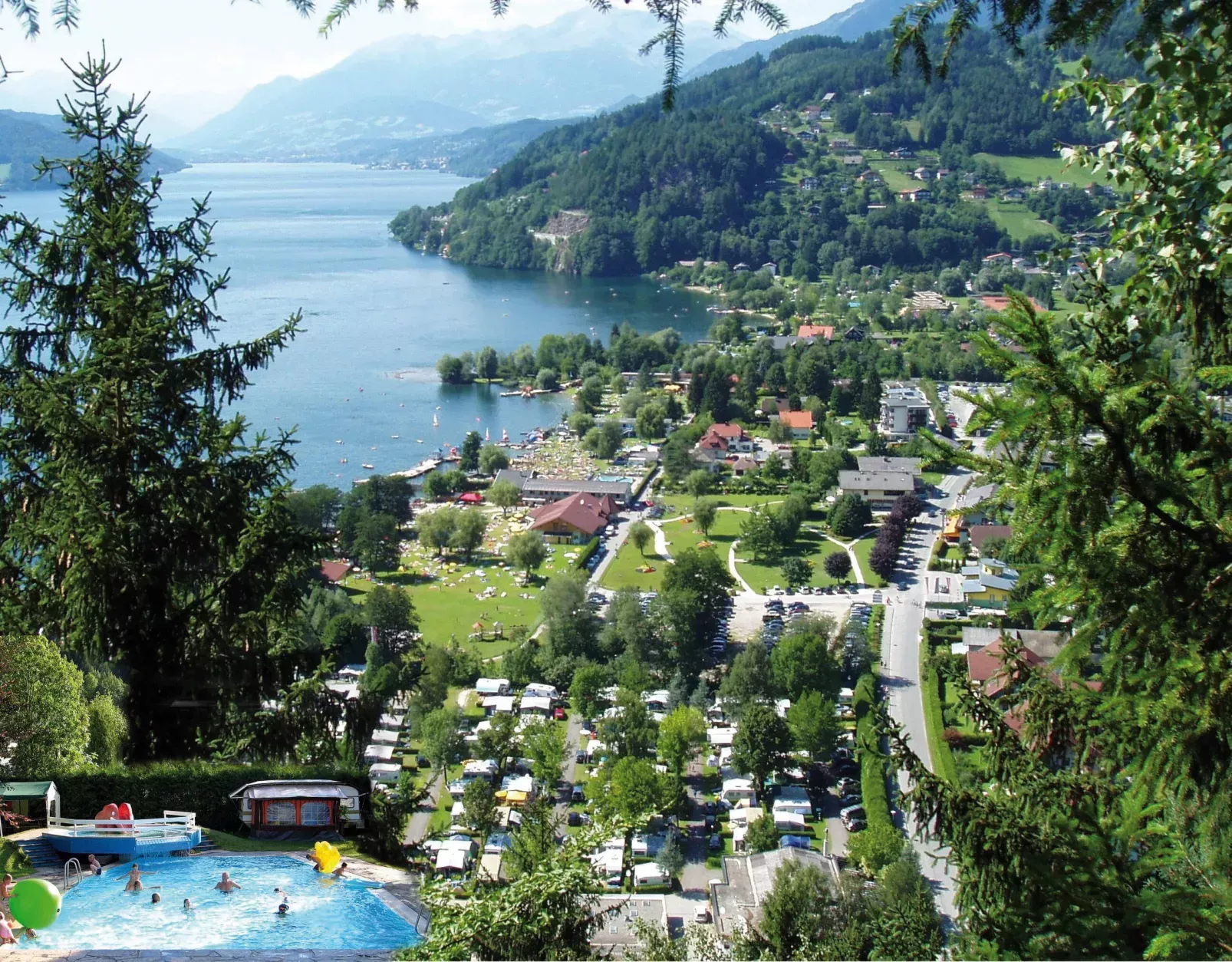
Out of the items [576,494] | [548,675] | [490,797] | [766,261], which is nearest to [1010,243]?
[766,261]

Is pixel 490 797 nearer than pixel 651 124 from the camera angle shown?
Yes

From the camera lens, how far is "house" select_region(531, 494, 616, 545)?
14.6 m

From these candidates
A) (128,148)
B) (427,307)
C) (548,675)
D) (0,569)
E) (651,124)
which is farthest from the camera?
(651,124)

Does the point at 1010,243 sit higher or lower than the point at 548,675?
higher

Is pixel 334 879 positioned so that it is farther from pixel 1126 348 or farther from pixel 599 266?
pixel 599 266

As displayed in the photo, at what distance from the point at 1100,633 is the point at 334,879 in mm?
1052

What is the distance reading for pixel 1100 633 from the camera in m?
1.44

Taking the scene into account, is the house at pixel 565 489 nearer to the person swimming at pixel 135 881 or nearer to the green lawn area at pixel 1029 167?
the person swimming at pixel 135 881

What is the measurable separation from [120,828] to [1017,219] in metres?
43.0

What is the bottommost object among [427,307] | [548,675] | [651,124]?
[548,675]

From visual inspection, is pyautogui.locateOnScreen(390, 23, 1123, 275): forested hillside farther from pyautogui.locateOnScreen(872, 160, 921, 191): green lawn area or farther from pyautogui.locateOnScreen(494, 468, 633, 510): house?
pyautogui.locateOnScreen(494, 468, 633, 510): house

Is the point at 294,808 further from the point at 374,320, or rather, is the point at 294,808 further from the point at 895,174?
the point at 895,174

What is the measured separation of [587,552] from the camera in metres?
13.8

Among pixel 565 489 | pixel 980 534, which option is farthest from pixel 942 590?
pixel 565 489
